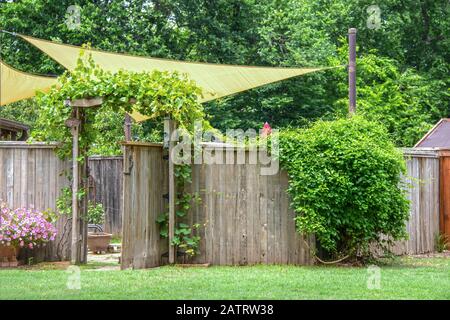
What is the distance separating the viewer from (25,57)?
25297 millimetres

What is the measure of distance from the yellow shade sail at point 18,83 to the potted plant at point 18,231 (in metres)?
3.92

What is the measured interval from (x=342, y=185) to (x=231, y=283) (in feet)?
8.24

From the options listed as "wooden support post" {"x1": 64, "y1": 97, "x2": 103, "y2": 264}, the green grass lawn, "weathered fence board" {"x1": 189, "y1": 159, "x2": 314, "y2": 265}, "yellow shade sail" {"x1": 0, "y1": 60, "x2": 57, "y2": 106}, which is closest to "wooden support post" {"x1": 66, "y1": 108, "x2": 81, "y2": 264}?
"wooden support post" {"x1": 64, "y1": 97, "x2": 103, "y2": 264}

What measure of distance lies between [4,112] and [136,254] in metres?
14.2

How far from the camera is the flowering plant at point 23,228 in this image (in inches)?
400

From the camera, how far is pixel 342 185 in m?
10.0

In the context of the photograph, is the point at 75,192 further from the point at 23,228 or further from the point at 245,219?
the point at 245,219

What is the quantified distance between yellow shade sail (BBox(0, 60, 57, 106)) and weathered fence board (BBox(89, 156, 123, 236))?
8.61 ft

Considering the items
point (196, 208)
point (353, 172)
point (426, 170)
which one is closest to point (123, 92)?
point (196, 208)

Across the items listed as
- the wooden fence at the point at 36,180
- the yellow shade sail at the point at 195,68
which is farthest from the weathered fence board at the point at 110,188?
the wooden fence at the point at 36,180

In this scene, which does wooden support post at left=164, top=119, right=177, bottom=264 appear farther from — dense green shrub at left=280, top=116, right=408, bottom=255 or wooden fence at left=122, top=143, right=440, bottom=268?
dense green shrub at left=280, top=116, right=408, bottom=255

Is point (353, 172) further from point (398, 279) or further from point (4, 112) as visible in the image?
point (4, 112)

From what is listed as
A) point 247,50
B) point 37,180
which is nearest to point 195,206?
point 37,180

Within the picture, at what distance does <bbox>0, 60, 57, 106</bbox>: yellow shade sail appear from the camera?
13.7 metres
